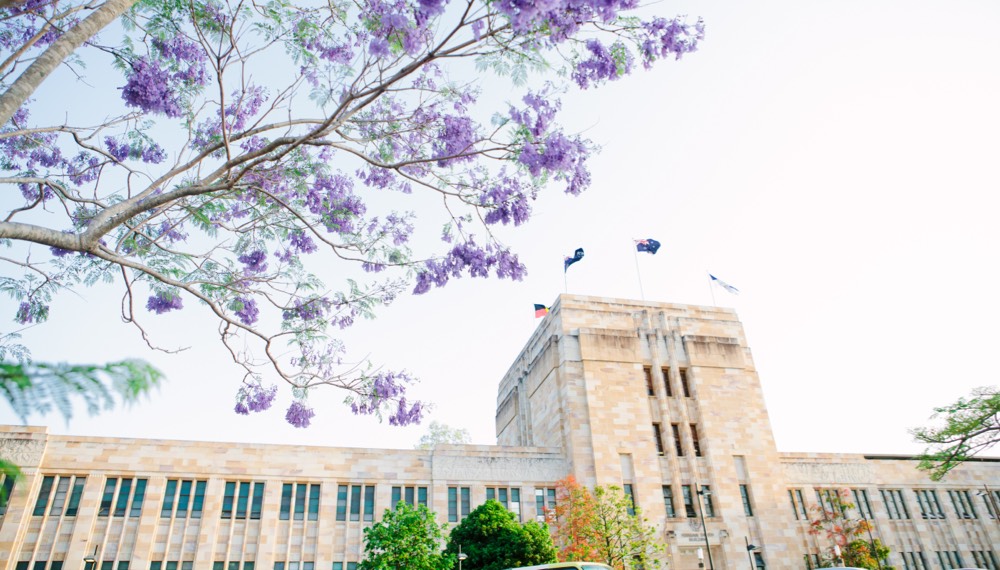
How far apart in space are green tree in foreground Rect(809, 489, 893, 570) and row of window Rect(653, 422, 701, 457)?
28.2 ft

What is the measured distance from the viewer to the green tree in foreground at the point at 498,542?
23.5 m

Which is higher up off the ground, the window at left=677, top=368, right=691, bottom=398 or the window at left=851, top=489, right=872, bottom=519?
the window at left=677, top=368, right=691, bottom=398

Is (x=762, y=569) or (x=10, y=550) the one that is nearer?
(x=10, y=550)

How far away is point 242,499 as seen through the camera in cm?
3000

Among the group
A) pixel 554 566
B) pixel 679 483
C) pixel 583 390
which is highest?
pixel 583 390

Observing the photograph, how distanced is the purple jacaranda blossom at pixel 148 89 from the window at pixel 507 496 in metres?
26.5

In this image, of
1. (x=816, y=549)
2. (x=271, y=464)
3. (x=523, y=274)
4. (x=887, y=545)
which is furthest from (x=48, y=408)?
(x=887, y=545)

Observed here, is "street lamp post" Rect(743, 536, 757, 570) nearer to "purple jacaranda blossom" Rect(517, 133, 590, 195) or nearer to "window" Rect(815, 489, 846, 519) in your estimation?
"window" Rect(815, 489, 846, 519)

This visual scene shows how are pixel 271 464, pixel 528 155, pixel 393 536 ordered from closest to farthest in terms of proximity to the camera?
pixel 528 155, pixel 393 536, pixel 271 464

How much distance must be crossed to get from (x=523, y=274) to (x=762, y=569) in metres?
30.5

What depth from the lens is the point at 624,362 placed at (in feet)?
124

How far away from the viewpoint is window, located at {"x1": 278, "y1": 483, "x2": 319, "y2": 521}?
3027 cm

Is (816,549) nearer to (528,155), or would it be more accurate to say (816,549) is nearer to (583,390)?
(583,390)

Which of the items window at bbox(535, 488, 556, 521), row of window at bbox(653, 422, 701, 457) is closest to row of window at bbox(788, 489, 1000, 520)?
row of window at bbox(653, 422, 701, 457)
